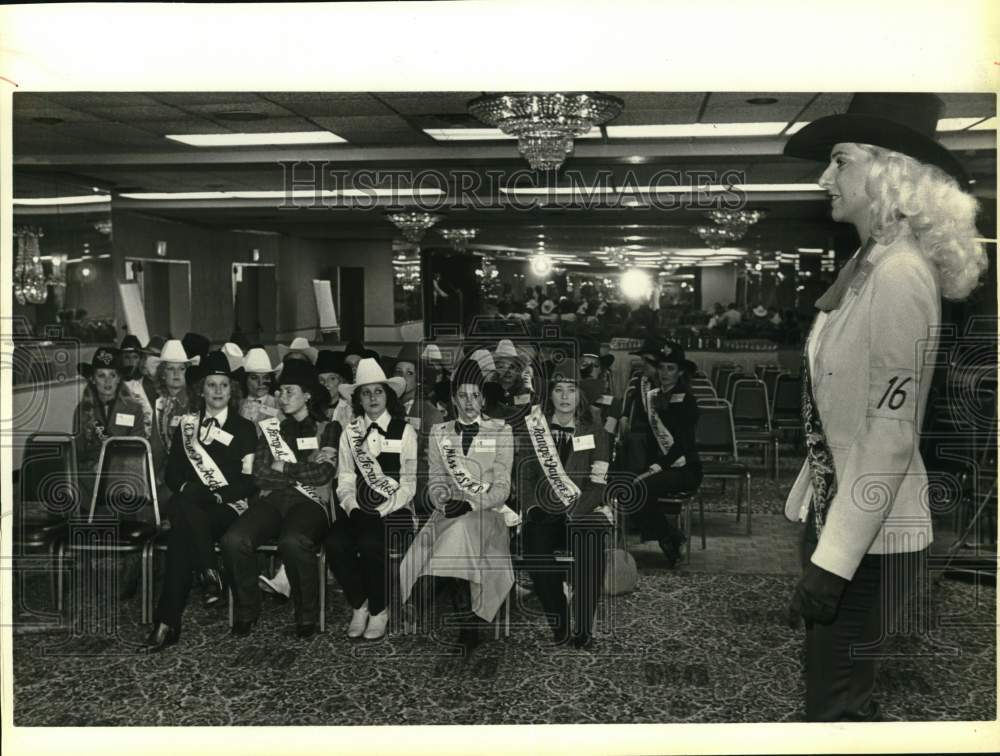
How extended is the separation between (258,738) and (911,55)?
2.29 metres

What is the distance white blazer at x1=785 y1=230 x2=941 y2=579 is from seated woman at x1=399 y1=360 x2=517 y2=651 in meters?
1.06

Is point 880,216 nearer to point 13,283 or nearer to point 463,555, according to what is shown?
point 463,555

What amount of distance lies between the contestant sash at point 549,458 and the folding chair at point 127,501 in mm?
1166

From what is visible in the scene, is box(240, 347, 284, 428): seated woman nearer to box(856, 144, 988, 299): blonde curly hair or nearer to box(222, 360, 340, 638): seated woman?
box(222, 360, 340, 638): seated woman

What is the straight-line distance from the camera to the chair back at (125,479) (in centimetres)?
303

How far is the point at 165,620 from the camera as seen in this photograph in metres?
3.08

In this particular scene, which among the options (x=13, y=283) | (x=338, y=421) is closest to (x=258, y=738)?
(x=338, y=421)

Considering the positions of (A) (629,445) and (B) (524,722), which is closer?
(B) (524,722)

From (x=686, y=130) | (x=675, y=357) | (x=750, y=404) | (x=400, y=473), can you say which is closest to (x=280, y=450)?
(x=400, y=473)

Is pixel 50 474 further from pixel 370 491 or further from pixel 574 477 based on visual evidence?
pixel 574 477

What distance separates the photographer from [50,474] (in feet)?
8.95

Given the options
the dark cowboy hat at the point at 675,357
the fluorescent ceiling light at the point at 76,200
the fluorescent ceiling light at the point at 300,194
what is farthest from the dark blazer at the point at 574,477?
the fluorescent ceiling light at the point at 76,200

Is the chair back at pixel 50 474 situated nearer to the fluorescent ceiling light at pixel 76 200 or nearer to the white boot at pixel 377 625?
the fluorescent ceiling light at pixel 76 200

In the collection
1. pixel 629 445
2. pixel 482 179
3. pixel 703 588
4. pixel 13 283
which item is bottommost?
pixel 703 588
